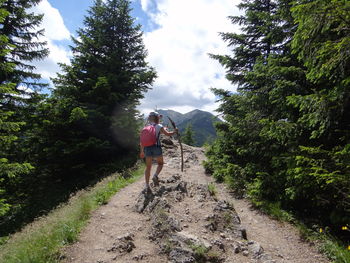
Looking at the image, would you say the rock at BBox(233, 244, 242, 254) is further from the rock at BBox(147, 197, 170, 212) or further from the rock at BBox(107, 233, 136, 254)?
the rock at BBox(107, 233, 136, 254)

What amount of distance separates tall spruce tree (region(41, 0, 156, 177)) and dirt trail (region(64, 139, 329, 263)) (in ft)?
23.2

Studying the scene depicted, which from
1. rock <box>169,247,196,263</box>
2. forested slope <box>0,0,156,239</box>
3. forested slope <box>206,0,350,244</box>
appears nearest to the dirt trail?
rock <box>169,247,196,263</box>

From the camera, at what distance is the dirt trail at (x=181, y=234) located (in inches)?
176

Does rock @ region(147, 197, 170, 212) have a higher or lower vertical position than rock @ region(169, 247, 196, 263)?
higher

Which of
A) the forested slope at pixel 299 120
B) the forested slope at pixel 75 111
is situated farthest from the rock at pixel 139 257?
the forested slope at pixel 75 111

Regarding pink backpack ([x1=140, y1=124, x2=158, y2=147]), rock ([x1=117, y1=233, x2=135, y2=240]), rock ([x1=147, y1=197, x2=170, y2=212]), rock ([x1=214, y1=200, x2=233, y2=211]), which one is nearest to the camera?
rock ([x1=117, y1=233, x2=135, y2=240])

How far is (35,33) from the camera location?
14.5 m

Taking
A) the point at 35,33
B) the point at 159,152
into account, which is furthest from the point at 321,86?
the point at 35,33

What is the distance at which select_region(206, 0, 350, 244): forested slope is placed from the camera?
4941 millimetres

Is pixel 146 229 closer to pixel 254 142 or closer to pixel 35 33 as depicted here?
pixel 254 142

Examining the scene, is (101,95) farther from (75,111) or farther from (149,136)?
(149,136)

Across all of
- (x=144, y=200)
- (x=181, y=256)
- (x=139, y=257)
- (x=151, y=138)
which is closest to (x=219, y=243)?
(x=181, y=256)

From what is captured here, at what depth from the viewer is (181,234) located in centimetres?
487

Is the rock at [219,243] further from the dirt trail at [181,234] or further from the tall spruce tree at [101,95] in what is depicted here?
the tall spruce tree at [101,95]
